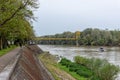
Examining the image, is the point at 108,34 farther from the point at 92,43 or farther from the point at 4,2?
the point at 4,2

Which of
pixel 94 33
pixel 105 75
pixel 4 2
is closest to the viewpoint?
pixel 105 75

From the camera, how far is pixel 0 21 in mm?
41531

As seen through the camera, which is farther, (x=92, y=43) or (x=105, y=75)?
(x=92, y=43)

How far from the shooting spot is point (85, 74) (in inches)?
1325

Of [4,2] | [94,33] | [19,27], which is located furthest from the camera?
[94,33]

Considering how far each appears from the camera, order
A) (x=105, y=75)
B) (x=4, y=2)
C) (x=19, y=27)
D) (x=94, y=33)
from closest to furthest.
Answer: (x=105, y=75) → (x=4, y=2) → (x=19, y=27) → (x=94, y=33)

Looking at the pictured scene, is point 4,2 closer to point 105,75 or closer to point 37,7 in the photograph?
point 37,7

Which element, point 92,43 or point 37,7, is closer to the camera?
point 37,7

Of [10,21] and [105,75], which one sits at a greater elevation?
[10,21]

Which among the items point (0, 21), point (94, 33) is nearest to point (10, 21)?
point (0, 21)

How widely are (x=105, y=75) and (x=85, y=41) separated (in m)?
160

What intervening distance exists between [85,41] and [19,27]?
14611cm

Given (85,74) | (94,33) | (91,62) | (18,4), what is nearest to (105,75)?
(85,74)

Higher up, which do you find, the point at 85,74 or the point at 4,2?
the point at 4,2
